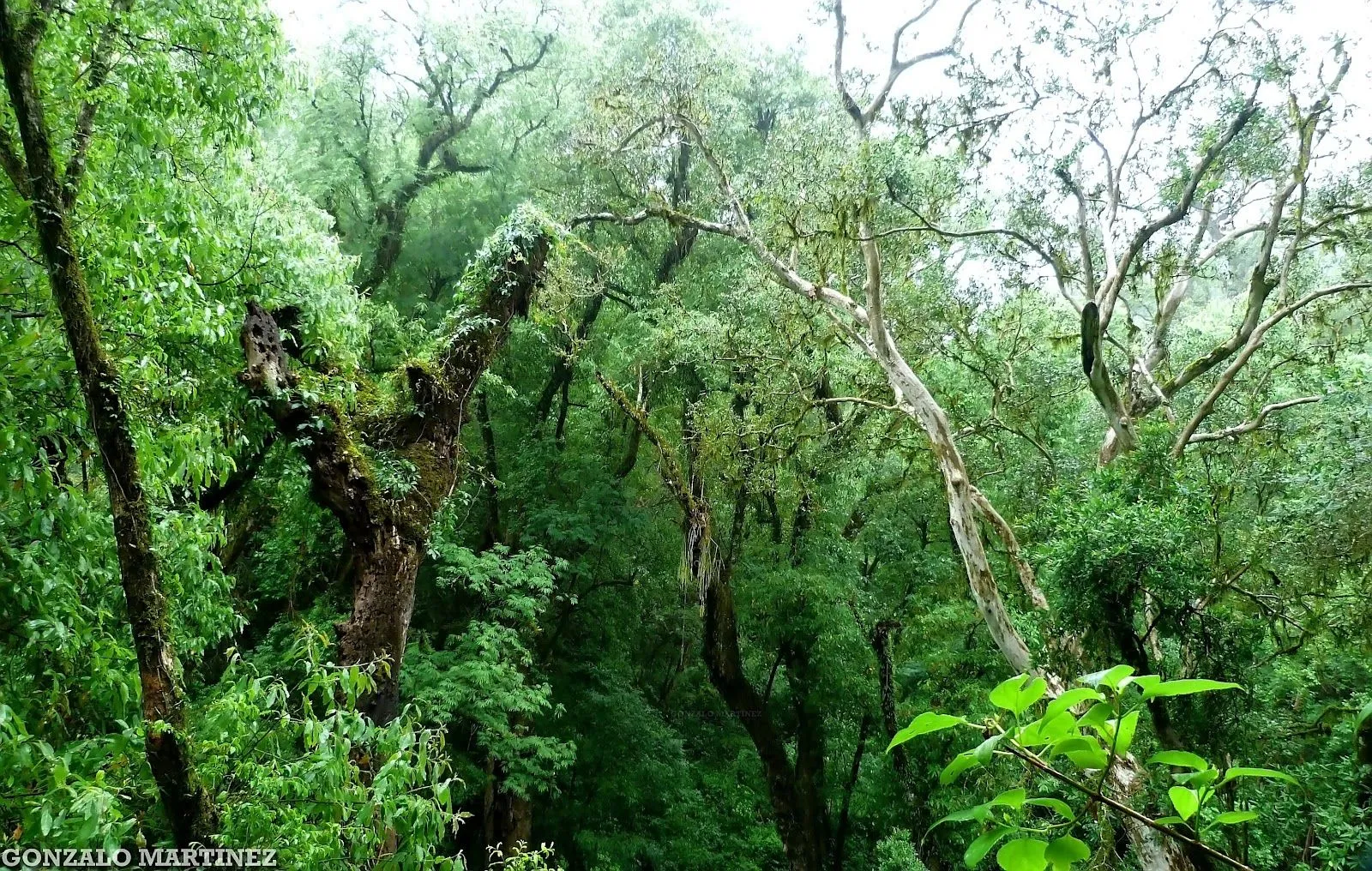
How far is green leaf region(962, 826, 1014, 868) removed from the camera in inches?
24.1

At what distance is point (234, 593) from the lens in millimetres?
8273

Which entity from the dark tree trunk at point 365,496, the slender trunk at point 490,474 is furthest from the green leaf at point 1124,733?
the slender trunk at point 490,474

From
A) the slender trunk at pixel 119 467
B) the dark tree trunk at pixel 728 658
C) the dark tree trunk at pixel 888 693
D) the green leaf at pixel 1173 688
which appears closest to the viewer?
the green leaf at pixel 1173 688

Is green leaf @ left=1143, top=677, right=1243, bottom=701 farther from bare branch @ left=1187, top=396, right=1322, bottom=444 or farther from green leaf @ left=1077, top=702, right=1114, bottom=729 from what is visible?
bare branch @ left=1187, top=396, right=1322, bottom=444

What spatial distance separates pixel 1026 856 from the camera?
2.15 ft

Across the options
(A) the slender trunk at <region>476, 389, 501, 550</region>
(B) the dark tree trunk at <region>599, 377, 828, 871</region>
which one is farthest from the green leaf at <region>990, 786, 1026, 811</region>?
(A) the slender trunk at <region>476, 389, 501, 550</region>

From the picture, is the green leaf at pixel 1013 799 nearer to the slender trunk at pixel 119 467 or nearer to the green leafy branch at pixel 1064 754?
the green leafy branch at pixel 1064 754

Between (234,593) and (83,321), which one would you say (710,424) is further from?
(83,321)

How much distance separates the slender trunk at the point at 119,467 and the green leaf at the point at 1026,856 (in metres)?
2.26

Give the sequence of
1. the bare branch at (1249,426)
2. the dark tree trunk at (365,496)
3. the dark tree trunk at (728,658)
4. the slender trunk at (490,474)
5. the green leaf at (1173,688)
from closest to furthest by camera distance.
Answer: the green leaf at (1173,688), the dark tree trunk at (365,496), the bare branch at (1249,426), the dark tree trunk at (728,658), the slender trunk at (490,474)

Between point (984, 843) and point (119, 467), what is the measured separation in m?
2.45

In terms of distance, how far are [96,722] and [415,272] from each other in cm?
868

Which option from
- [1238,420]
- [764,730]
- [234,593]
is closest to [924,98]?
[1238,420]

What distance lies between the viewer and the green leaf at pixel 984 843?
612 mm
